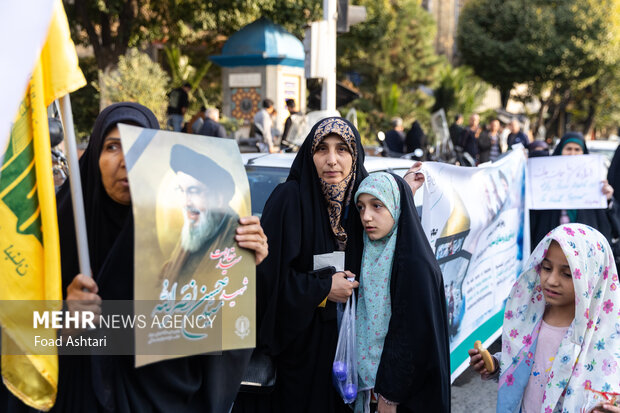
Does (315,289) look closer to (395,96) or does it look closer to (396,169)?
(396,169)

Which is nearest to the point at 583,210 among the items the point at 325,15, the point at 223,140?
the point at 223,140

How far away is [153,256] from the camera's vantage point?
1.76m

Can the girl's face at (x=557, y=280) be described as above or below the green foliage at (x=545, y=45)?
below

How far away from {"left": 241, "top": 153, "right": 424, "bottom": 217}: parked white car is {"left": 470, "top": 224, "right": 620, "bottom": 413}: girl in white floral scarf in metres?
1.55

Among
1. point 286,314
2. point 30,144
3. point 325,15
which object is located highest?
point 325,15

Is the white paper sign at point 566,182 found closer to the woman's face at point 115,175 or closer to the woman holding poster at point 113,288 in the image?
the woman holding poster at point 113,288

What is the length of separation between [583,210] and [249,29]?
1318cm

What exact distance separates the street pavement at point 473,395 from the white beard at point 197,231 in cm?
303

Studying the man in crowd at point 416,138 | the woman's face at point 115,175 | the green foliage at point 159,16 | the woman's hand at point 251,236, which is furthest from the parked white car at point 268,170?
the green foliage at point 159,16

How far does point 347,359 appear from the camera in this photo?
2.78 meters

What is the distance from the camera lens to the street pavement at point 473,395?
4465mm

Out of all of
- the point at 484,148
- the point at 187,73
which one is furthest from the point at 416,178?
the point at 187,73

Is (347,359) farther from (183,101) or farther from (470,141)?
(470,141)

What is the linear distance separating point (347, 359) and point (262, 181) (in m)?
1.98
